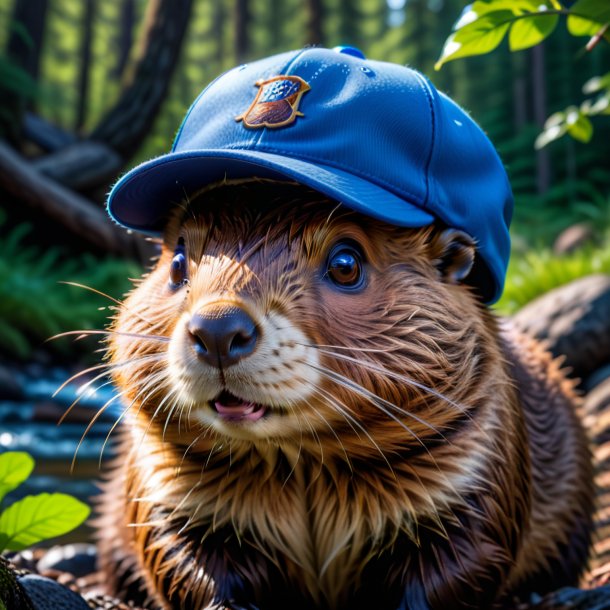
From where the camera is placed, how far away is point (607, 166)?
2500cm

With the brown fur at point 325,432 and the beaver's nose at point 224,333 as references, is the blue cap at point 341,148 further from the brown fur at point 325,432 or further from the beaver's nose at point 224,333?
the beaver's nose at point 224,333

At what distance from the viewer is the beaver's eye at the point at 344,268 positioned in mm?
2080

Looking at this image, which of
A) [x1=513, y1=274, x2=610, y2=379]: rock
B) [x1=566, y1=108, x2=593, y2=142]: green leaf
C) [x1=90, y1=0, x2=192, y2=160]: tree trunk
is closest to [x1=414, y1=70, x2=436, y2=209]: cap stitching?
[x1=566, y1=108, x2=593, y2=142]: green leaf

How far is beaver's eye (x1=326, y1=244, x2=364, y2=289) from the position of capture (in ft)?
6.82

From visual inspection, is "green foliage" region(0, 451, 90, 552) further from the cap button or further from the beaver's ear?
the cap button

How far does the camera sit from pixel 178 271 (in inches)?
88.4

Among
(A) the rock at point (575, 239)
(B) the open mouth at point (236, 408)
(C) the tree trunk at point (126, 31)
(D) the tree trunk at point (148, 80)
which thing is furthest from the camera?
(C) the tree trunk at point (126, 31)

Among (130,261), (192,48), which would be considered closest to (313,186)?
A: (130,261)

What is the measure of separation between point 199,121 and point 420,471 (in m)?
1.20

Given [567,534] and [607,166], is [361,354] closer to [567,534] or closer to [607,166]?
[567,534]

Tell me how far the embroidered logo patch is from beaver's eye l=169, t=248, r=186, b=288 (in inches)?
16.2

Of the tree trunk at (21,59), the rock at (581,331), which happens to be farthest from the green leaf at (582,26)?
the tree trunk at (21,59)

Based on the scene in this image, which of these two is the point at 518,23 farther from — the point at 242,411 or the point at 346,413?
the point at 242,411

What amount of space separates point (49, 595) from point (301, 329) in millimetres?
1029
